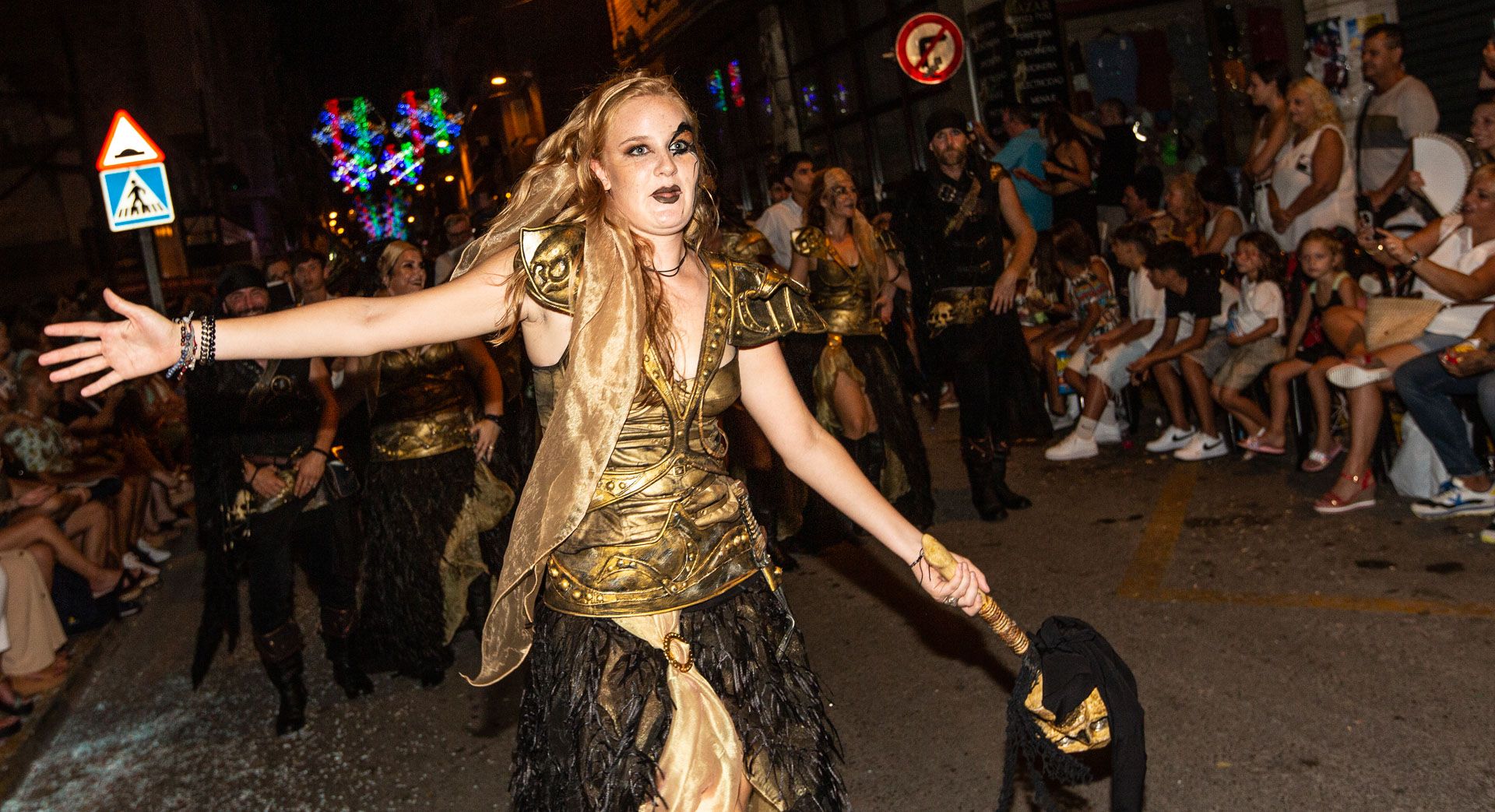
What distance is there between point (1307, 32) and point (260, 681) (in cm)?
1097

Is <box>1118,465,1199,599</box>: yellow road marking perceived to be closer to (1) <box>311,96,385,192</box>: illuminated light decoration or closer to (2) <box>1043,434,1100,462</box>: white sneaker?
(2) <box>1043,434,1100,462</box>: white sneaker

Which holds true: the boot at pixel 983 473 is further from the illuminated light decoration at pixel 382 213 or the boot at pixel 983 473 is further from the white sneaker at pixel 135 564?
the illuminated light decoration at pixel 382 213

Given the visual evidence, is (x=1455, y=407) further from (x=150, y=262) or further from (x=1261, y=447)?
(x=150, y=262)

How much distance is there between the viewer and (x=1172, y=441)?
857cm

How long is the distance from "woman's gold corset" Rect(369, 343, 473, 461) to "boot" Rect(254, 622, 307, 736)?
96 centimetres

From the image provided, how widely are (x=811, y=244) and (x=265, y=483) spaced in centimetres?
320

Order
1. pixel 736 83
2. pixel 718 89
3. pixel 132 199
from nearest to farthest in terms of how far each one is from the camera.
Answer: pixel 132 199, pixel 736 83, pixel 718 89

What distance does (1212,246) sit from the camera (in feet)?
30.6

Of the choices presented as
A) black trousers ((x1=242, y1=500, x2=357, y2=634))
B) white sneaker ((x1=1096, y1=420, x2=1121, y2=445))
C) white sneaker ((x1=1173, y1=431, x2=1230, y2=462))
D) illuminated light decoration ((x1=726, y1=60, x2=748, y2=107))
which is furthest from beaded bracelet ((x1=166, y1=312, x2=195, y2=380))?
illuminated light decoration ((x1=726, y1=60, x2=748, y2=107))

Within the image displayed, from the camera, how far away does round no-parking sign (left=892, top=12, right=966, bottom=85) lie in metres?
13.9

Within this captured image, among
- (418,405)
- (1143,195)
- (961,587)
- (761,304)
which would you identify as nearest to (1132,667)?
(961,587)

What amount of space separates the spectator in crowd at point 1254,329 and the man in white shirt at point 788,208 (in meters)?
2.99

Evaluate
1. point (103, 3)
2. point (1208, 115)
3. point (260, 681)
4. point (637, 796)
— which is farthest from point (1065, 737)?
point (103, 3)

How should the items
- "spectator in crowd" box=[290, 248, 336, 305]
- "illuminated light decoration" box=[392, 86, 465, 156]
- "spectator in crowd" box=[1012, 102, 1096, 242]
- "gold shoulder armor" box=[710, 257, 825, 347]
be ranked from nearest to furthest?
"gold shoulder armor" box=[710, 257, 825, 347]
"spectator in crowd" box=[290, 248, 336, 305]
"spectator in crowd" box=[1012, 102, 1096, 242]
"illuminated light decoration" box=[392, 86, 465, 156]
